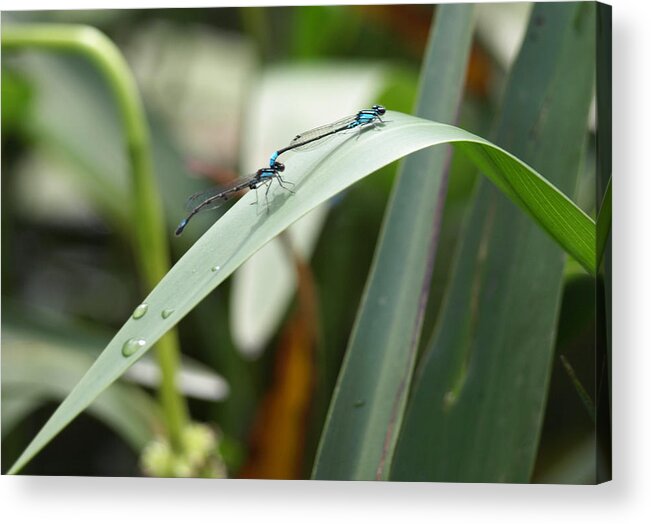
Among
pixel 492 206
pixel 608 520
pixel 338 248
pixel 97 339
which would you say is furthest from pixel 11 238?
pixel 608 520

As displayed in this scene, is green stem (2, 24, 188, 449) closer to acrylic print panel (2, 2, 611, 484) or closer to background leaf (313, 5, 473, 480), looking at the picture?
acrylic print panel (2, 2, 611, 484)

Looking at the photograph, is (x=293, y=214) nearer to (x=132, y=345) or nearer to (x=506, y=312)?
(x=132, y=345)

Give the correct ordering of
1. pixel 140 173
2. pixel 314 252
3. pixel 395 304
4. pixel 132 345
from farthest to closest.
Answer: pixel 314 252 < pixel 140 173 < pixel 395 304 < pixel 132 345

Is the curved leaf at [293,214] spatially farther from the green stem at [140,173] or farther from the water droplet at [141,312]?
the green stem at [140,173]

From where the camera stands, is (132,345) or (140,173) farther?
(140,173)

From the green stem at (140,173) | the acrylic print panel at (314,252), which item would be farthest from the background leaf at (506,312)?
the green stem at (140,173)

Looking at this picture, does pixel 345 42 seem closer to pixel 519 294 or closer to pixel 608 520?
pixel 519 294

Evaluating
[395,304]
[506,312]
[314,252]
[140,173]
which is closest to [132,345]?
[395,304]
